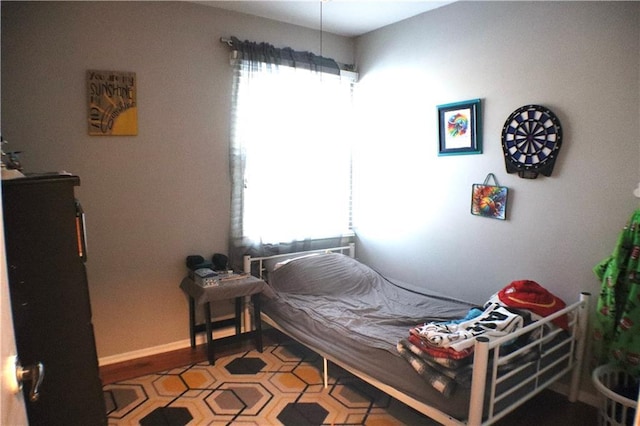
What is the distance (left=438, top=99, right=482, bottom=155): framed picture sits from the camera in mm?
2970

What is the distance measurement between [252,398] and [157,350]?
41.7 inches

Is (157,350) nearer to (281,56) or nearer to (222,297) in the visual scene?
(222,297)

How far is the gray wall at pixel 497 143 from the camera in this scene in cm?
233

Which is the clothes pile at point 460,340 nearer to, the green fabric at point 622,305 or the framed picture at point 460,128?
the green fabric at point 622,305

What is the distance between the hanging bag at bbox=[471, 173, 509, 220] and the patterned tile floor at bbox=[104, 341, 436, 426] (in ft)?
4.80

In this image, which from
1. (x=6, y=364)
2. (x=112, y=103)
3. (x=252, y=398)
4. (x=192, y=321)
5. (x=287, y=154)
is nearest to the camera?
(x=6, y=364)

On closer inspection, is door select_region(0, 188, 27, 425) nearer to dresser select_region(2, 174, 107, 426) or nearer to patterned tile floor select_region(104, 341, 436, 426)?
dresser select_region(2, 174, 107, 426)

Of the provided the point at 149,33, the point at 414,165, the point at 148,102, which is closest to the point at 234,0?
the point at 149,33

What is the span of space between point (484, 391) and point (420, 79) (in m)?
2.48

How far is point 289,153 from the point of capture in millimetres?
3566

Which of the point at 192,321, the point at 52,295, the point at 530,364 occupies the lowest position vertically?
the point at 192,321

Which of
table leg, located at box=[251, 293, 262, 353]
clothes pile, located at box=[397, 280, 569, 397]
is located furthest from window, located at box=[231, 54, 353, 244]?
clothes pile, located at box=[397, 280, 569, 397]

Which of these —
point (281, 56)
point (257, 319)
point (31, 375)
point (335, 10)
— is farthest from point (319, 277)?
point (31, 375)

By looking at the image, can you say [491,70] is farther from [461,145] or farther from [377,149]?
[377,149]
